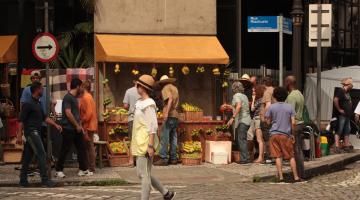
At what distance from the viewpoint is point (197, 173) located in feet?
51.1

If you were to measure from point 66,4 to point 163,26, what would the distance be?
2.76 meters

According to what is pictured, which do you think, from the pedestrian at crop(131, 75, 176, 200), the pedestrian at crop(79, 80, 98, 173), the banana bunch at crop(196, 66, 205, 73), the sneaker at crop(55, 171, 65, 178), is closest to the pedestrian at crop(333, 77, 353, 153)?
the banana bunch at crop(196, 66, 205, 73)

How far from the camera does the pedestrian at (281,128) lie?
46.0 ft

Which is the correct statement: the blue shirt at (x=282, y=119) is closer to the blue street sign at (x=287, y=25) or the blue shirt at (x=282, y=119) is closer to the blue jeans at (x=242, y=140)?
the blue jeans at (x=242, y=140)

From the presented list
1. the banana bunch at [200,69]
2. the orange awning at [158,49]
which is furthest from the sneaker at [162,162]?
the banana bunch at [200,69]

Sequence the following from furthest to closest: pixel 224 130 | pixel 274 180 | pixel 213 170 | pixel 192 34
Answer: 1. pixel 192 34
2. pixel 224 130
3. pixel 213 170
4. pixel 274 180

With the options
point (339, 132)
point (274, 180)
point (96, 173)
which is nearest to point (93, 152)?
point (96, 173)

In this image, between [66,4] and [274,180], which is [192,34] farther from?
[274,180]

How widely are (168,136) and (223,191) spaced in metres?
4.21

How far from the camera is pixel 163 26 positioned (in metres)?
18.5

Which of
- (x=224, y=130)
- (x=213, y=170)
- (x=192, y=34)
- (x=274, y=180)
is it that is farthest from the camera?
(x=192, y=34)

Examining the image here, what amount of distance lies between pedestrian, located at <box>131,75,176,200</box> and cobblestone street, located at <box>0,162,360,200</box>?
4.91ft

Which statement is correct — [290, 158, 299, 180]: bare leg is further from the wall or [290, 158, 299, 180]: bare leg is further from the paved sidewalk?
the wall

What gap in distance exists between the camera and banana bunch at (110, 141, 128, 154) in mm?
16719
